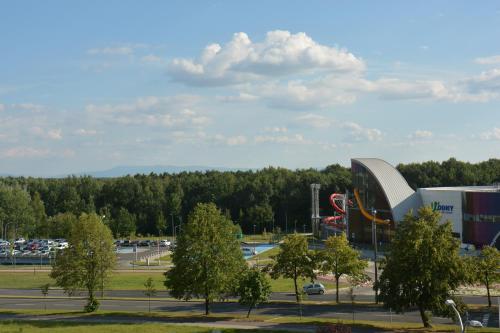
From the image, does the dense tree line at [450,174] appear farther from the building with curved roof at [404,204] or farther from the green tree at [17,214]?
the green tree at [17,214]

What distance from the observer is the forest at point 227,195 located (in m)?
153

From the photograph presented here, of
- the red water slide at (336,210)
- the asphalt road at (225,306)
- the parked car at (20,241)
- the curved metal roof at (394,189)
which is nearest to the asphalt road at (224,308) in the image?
the asphalt road at (225,306)

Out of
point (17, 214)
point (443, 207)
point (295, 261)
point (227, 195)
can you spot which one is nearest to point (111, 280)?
point (295, 261)

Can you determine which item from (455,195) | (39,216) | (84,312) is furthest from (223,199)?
(84,312)

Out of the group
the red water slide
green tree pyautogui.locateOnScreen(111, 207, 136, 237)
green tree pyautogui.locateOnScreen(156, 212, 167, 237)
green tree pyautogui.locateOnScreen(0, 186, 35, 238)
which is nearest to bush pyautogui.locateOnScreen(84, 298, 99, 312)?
the red water slide

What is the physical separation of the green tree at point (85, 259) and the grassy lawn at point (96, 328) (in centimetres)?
782

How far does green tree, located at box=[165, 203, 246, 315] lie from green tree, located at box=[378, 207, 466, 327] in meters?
13.2

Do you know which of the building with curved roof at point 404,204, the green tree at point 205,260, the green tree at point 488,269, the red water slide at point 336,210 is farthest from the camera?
the red water slide at point 336,210

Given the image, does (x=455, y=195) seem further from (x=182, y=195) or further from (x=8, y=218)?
(x=8, y=218)

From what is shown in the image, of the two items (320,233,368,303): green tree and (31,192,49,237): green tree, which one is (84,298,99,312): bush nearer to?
(320,233,368,303): green tree

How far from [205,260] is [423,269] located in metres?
17.4

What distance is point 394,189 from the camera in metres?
99.6

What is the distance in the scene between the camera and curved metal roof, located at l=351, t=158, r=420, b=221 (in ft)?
320

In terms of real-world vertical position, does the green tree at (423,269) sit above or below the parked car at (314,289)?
above
